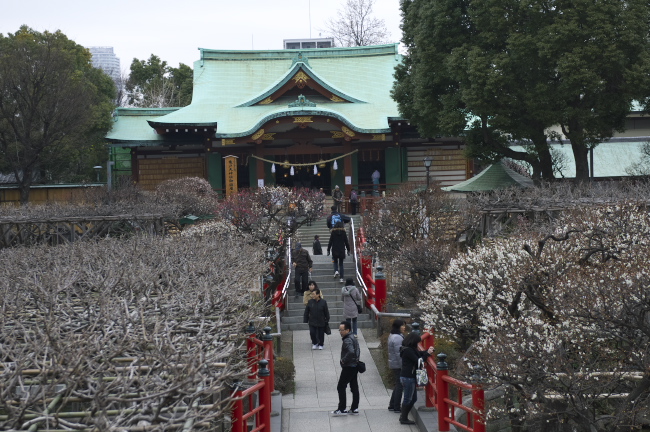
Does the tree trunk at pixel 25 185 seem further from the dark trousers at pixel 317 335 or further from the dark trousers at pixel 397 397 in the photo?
the dark trousers at pixel 397 397

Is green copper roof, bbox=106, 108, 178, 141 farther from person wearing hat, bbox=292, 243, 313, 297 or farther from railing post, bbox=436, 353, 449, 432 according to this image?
railing post, bbox=436, 353, 449, 432

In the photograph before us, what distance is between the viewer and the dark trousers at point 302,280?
2033 cm

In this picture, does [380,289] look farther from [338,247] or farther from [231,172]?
[231,172]

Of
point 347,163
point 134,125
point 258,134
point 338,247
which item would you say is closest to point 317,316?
point 338,247

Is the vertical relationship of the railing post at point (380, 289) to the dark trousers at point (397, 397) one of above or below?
above

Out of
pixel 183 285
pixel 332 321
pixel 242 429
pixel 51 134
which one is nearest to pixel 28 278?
pixel 183 285

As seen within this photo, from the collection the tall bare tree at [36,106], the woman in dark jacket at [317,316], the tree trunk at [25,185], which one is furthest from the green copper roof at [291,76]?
the woman in dark jacket at [317,316]

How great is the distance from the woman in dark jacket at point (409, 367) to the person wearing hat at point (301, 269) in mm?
8657

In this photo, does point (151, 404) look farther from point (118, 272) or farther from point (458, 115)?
point (458, 115)

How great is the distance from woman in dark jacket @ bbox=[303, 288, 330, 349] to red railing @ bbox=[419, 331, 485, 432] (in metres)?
3.77

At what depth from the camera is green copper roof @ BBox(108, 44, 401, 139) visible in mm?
35134

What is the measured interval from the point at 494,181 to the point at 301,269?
392 inches

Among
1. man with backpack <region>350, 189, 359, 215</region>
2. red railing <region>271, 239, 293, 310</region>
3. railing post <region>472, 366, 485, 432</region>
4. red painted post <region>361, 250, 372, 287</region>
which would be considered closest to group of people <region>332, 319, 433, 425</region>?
railing post <region>472, 366, 485, 432</region>

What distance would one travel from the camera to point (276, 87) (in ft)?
119
